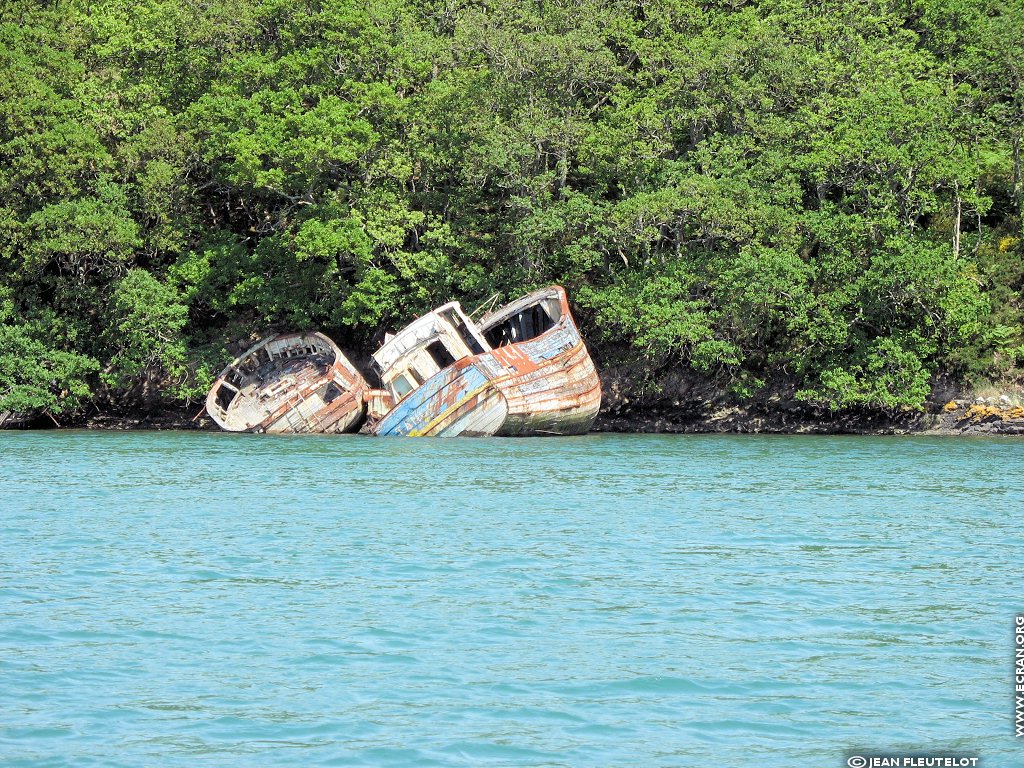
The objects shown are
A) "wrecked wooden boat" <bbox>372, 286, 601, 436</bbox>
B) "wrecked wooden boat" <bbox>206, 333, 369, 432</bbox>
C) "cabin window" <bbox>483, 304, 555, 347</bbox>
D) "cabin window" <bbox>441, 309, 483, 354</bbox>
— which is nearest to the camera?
"wrecked wooden boat" <bbox>372, 286, 601, 436</bbox>

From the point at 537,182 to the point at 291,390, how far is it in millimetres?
9328

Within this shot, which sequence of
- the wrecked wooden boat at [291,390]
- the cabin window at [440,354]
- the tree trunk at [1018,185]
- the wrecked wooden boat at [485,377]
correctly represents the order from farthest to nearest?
the tree trunk at [1018,185] < the wrecked wooden boat at [291,390] < the cabin window at [440,354] < the wrecked wooden boat at [485,377]

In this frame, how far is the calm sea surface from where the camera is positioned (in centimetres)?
1017

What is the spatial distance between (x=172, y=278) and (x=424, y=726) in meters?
33.0

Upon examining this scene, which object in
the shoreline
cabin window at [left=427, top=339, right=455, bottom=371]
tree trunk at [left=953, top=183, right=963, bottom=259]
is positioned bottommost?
the shoreline

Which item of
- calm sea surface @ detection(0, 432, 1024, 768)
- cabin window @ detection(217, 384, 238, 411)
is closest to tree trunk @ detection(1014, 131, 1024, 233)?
calm sea surface @ detection(0, 432, 1024, 768)

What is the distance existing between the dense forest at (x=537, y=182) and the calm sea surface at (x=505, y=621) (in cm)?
1323

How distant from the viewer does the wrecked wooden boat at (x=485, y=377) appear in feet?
113

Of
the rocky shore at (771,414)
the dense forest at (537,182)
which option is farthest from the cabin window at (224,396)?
the rocky shore at (771,414)

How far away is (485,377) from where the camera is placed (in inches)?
1345

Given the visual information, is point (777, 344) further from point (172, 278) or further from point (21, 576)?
point (21, 576)

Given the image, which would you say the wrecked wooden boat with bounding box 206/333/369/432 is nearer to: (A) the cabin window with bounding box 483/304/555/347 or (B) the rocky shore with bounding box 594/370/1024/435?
(A) the cabin window with bounding box 483/304/555/347

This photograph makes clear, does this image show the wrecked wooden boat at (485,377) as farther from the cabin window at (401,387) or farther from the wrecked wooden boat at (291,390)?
the wrecked wooden boat at (291,390)

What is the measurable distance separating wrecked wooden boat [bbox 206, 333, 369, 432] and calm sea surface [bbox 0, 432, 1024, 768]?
1145 cm
